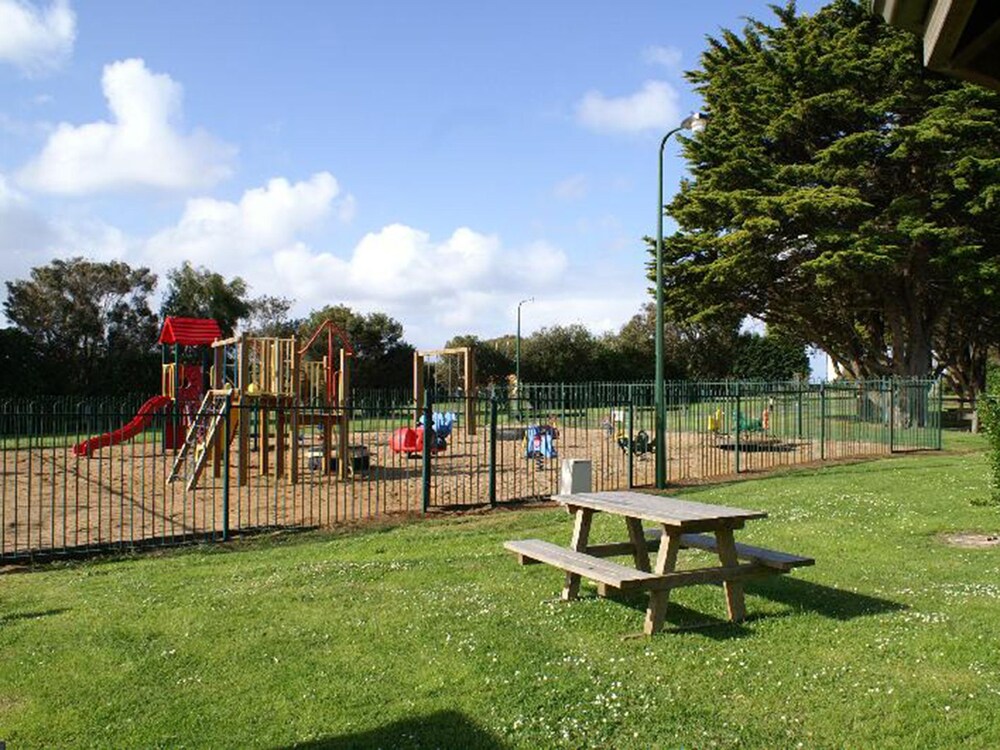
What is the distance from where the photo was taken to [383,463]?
19.9 metres

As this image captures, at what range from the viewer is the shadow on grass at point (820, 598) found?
21.9 ft

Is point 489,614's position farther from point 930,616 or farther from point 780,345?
point 780,345

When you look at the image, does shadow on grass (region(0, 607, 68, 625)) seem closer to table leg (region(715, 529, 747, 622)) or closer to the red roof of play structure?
table leg (region(715, 529, 747, 622))

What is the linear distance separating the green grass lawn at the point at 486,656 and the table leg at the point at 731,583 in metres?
0.17

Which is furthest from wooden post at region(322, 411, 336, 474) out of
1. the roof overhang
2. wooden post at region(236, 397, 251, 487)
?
the roof overhang

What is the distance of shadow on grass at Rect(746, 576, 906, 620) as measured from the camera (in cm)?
668

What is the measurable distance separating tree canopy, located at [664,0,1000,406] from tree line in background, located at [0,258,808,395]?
400 cm

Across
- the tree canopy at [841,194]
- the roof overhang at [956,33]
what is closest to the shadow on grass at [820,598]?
the roof overhang at [956,33]

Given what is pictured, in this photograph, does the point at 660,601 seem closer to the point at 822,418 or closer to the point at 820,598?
the point at 820,598

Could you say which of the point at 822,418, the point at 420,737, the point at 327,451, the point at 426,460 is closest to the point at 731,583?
the point at 420,737

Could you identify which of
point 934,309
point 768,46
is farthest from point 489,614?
point 768,46

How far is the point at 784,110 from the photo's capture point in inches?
1248

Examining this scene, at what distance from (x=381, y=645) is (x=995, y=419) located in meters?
9.84

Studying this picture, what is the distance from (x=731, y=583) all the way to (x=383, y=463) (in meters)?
14.2
